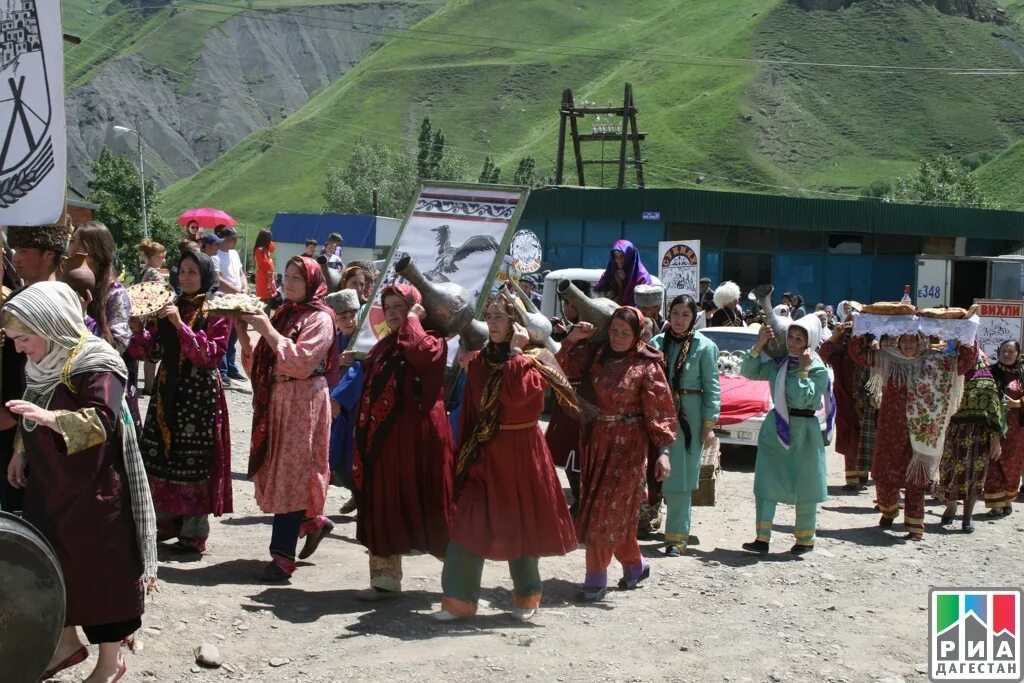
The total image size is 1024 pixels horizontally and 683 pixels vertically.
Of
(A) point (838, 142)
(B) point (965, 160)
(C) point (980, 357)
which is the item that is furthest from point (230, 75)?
(C) point (980, 357)

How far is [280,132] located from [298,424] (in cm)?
14605

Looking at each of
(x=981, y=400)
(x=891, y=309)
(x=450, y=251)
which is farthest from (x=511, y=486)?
(x=981, y=400)

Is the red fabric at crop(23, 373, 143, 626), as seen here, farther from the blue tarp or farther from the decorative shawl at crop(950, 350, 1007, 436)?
the blue tarp

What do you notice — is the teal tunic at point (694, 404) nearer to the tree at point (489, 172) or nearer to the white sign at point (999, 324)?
the white sign at point (999, 324)

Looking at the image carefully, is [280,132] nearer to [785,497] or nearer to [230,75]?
[230,75]

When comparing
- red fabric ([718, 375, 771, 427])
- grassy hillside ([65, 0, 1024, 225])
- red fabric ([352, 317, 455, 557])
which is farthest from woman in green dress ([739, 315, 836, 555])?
grassy hillside ([65, 0, 1024, 225])

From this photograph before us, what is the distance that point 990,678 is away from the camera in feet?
20.1

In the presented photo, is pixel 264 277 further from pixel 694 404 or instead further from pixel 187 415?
pixel 187 415

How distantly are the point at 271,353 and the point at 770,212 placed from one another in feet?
93.3

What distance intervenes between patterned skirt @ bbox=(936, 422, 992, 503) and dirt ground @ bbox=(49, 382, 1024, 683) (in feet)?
3.40

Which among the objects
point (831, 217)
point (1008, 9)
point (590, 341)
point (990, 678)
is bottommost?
point (990, 678)

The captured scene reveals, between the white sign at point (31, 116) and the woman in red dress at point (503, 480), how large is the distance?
2.35 m

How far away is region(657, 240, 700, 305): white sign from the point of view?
55.4ft

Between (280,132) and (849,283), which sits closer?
(849,283)
